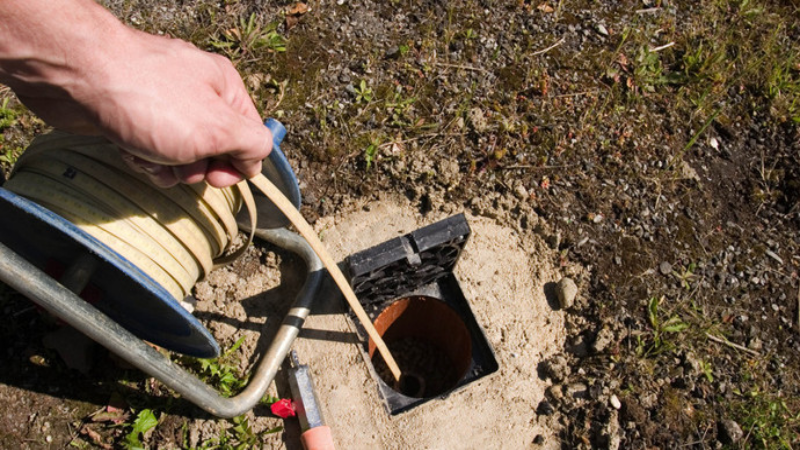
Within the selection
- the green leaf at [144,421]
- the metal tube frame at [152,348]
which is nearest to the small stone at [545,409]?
the metal tube frame at [152,348]

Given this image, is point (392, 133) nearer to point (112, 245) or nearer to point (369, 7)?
point (369, 7)

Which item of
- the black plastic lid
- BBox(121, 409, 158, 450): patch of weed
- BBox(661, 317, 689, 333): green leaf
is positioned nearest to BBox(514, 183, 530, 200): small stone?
the black plastic lid

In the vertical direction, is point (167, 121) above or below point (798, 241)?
above

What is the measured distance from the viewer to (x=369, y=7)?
3943 millimetres

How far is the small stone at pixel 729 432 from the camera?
9.75 feet

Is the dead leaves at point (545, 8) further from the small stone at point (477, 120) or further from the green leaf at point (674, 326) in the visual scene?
the green leaf at point (674, 326)

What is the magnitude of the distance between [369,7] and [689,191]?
7.60 feet

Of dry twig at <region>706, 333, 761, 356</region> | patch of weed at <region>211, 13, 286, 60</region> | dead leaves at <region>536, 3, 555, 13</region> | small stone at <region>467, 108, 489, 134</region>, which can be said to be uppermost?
patch of weed at <region>211, 13, 286, 60</region>

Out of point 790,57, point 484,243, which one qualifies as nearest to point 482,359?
point 484,243

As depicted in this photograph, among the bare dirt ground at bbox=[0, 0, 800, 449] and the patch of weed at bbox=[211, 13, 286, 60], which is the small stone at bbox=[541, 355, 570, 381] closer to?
the bare dirt ground at bbox=[0, 0, 800, 449]

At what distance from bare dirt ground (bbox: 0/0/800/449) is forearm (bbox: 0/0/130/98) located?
1.49 meters

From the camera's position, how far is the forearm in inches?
68.9

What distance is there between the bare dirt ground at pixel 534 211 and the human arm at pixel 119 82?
52.6 inches

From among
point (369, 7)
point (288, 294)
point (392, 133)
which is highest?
point (369, 7)
